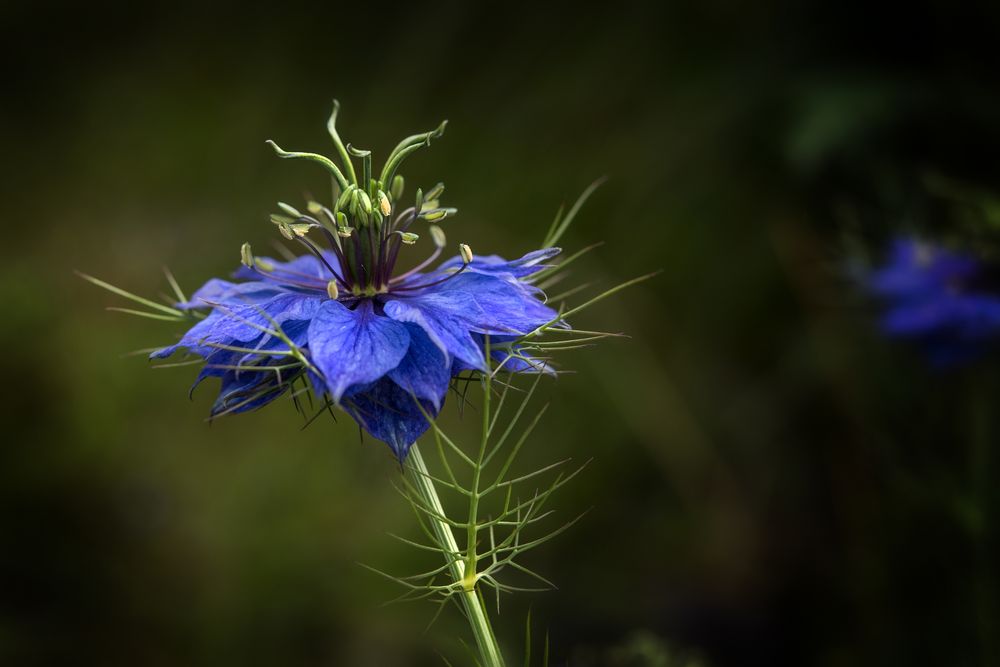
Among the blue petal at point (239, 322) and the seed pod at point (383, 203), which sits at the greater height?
the seed pod at point (383, 203)

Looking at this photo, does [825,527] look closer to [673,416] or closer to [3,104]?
[673,416]

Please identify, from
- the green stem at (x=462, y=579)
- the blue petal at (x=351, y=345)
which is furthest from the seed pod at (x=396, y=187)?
the green stem at (x=462, y=579)

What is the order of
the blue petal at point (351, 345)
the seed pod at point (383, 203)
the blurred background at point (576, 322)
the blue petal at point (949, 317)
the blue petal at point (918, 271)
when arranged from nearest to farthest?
1. the blue petal at point (351, 345)
2. the seed pod at point (383, 203)
3. the blue petal at point (949, 317)
4. the blue petal at point (918, 271)
5. the blurred background at point (576, 322)

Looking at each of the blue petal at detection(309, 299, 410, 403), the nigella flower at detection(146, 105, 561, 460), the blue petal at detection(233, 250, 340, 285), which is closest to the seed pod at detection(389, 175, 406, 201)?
the nigella flower at detection(146, 105, 561, 460)

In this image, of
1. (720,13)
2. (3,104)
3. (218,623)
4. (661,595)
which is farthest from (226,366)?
(3,104)

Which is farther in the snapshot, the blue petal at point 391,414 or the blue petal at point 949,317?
the blue petal at point 949,317

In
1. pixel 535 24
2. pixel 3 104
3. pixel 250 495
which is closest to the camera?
pixel 250 495

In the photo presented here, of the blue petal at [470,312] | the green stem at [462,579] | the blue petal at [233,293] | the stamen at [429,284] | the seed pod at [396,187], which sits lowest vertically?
the green stem at [462,579]

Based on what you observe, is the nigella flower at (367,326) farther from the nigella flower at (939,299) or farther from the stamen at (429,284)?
the nigella flower at (939,299)
